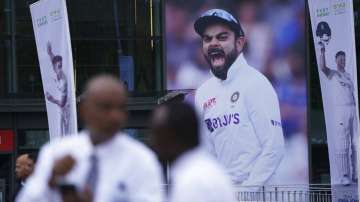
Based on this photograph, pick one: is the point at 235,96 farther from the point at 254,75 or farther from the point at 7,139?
the point at 7,139

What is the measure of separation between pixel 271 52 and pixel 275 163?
274 cm

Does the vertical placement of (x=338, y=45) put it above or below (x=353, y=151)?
above

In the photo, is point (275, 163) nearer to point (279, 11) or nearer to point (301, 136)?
point (301, 136)

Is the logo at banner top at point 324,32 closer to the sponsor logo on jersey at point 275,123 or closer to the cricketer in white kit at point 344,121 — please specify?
the cricketer in white kit at point 344,121

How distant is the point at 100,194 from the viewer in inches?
191

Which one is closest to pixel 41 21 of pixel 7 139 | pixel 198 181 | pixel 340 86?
pixel 340 86

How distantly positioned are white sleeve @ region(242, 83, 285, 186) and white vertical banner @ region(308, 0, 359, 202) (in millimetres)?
4773

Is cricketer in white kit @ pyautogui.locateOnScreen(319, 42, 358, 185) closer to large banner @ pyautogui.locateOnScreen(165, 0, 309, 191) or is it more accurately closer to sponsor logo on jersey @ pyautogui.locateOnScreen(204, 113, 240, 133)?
sponsor logo on jersey @ pyautogui.locateOnScreen(204, 113, 240, 133)

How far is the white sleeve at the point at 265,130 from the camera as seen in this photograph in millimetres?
21188

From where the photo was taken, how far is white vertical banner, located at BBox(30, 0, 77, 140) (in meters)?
15.4

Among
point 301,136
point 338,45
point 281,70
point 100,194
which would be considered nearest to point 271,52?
point 281,70

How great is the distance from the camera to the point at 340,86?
15680mm

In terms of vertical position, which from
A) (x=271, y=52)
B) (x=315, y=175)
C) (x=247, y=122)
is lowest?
(x=315, y=175)

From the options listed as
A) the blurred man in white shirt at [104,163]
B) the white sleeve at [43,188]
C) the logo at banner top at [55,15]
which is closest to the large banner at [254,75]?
the logo at banner top at [55,15]
